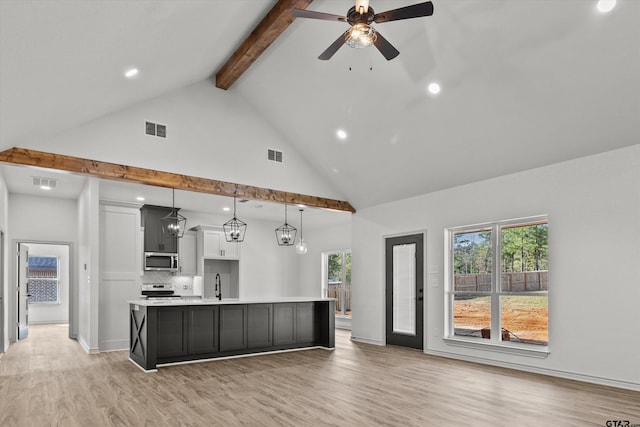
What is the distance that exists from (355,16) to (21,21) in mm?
2265

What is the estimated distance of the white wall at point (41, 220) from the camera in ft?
29.6

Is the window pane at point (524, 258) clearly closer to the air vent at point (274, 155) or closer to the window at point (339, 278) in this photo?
the air vent at point (274, 155)

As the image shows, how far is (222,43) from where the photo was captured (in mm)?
5766

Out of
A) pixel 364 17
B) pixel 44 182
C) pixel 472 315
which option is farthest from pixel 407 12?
pixel 44 182

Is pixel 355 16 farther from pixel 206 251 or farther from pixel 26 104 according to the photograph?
pixel 206 251

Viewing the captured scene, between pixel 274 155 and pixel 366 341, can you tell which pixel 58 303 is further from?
pixel 366 341

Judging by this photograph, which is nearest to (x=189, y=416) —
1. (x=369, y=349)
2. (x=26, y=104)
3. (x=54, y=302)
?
(x=26, y=104)

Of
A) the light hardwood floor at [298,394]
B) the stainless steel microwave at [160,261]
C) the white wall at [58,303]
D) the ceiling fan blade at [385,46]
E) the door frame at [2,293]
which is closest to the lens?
the ceiling fan blade at [385,46]

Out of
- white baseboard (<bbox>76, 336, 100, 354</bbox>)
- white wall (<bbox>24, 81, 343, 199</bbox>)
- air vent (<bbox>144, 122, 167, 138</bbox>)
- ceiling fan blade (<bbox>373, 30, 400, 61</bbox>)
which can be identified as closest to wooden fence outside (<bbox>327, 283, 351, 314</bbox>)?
white wall (<bbox>24, 81, 343, 199</bbox>)

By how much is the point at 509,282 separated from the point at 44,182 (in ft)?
25.9

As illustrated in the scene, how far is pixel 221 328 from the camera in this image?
6.68 meters

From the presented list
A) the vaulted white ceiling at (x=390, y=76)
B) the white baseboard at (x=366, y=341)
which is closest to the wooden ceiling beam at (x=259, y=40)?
the vaulted white ceiling at (x=390, y=76)

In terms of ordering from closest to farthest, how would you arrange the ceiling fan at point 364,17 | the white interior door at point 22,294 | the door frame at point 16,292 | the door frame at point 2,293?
1. the ceiling fan at point 364,17
2. the door frame at point 2,293
3. the door frame at point 16,292
4. the white interior door at point 22,294

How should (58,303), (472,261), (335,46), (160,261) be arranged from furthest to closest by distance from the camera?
1. (58,303)
2. (160,261)
3. (472,261)
4. (335,46)
